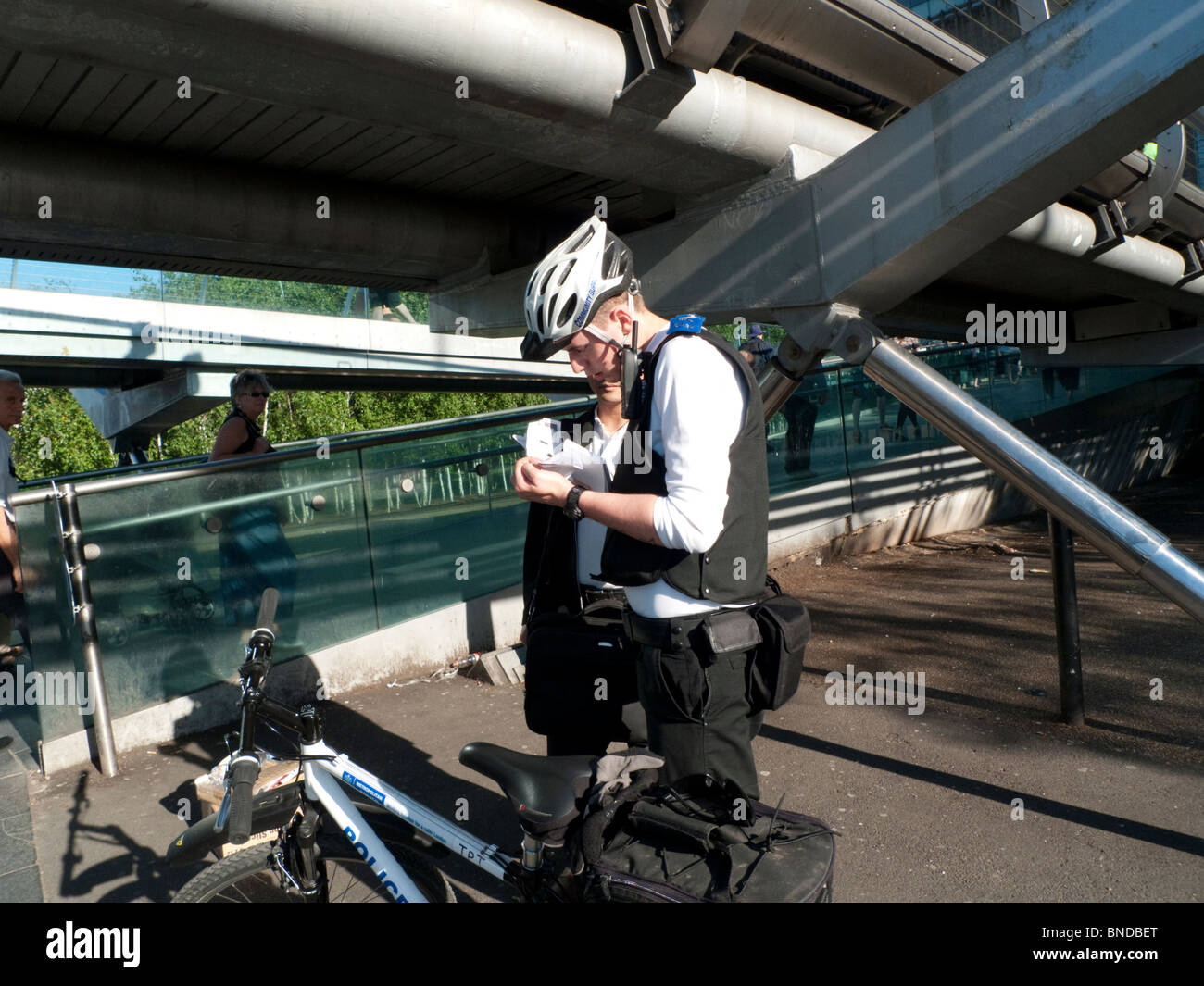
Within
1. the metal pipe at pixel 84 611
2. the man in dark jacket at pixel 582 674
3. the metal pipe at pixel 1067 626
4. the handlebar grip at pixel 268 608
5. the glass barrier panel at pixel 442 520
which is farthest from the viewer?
the glass barrier panel at pixel 442 520

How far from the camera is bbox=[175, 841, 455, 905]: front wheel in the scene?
8.59 ft

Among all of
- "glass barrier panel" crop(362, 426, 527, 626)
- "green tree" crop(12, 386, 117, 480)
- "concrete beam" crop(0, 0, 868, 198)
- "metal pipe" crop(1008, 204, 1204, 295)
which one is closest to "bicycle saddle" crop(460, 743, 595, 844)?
"concrete beam" crop(0, 0, 868, 198)

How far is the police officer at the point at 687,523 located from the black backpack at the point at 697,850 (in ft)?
0.47

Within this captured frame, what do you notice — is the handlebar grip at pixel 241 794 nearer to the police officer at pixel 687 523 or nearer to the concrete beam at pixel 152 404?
the police officer at pixel 687 523

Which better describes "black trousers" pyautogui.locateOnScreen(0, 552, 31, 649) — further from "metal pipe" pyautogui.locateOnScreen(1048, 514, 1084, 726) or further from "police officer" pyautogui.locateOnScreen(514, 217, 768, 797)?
"metal pipe" pyautogui.locateOnScreen(1048, 514, 1084, 726)

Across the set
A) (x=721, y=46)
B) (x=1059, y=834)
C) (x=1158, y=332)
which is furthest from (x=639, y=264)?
(x=1158, y=332)

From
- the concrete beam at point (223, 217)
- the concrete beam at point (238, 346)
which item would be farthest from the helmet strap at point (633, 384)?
the concrete beam at point (238, 346)

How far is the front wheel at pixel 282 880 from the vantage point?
8.59 ft

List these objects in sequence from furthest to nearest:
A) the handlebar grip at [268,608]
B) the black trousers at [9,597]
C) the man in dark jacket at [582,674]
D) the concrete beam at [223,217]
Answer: the black trousers at [9,597] → the concrete beam at [223,217] → the man in dark jacket at [582,674] → the handlebar grip at [268,608]

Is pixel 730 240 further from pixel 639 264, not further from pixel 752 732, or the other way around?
pixel 752 732

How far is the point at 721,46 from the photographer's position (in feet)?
15.7

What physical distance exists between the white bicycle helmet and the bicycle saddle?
3.64ft

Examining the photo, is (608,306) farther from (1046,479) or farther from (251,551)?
(251,551)

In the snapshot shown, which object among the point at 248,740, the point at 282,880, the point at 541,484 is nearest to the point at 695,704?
the point at 541,484
